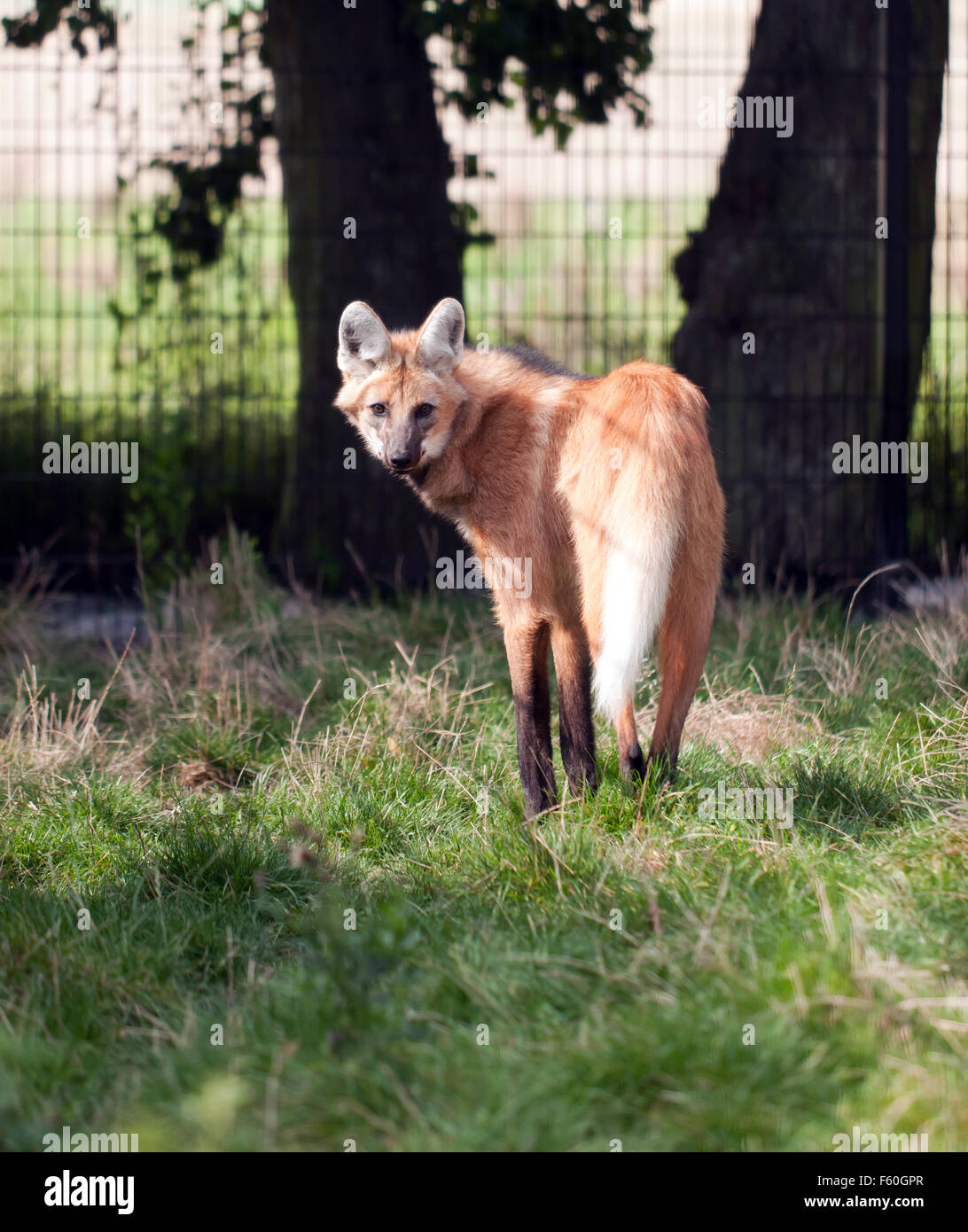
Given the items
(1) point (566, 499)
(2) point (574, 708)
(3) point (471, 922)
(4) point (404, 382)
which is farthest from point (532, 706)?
(4) point (404, 382)

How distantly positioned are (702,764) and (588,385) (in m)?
1.21

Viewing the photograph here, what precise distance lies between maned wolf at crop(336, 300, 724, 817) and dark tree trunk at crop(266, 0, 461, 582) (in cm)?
240

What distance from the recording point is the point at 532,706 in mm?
3281

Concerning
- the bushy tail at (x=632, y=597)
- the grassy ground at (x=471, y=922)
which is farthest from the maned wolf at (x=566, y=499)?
the grassy ground at (x=471, y=922)

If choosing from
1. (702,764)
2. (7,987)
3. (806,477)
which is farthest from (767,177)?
(7,987)

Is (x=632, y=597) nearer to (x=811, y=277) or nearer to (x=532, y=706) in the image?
(x=532, y=706)

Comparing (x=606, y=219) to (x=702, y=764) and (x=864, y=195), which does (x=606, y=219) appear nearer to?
(x=864, y=195)

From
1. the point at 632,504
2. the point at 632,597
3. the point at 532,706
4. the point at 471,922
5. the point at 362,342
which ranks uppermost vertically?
the point at 362,342

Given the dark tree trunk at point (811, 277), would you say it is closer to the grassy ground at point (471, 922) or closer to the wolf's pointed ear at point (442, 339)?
the grassy ground at point (471, 922)

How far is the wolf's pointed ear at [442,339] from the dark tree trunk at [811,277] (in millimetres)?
2630

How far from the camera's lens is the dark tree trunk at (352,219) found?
585cm

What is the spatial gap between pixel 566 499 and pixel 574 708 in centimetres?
61

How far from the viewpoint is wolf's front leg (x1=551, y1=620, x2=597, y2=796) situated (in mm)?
3223

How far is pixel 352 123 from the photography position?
591cm
